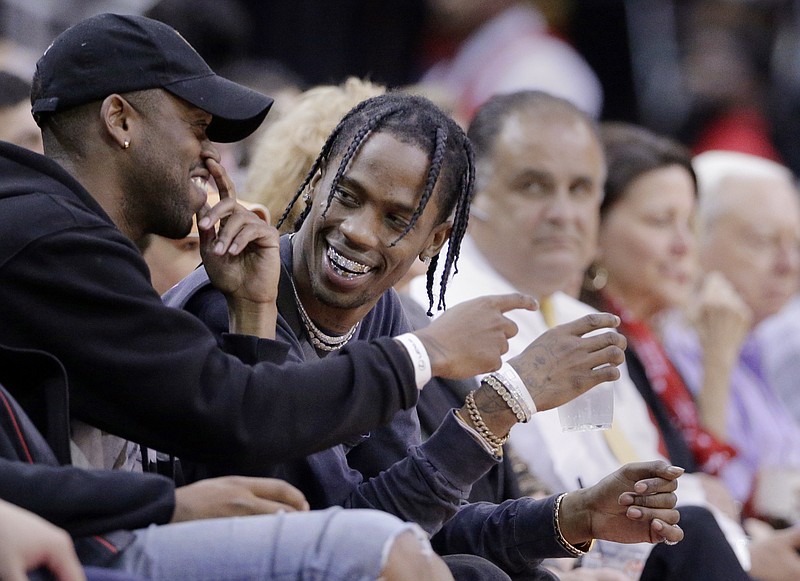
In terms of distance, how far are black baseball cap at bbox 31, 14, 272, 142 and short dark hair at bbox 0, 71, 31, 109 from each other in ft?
4.77

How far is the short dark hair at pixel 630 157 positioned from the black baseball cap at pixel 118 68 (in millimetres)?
2449

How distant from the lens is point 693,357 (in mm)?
5324

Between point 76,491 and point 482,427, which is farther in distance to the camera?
point 482,427

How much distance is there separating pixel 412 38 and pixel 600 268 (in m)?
3.21

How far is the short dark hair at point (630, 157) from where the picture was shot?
15.3 ft

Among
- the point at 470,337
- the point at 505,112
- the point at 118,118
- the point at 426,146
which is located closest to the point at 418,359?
the point at 470,337

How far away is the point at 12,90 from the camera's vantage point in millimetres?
3852

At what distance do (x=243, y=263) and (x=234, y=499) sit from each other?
60cm

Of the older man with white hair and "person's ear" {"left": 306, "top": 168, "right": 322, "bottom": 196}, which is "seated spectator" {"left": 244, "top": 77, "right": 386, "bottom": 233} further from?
the older man with white hair

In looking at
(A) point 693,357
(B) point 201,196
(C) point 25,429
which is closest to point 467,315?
(B) point 201,196

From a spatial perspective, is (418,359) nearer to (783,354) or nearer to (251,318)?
(251,318)

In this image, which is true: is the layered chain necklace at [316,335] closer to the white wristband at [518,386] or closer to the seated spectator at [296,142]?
the white wristband at [518,386]

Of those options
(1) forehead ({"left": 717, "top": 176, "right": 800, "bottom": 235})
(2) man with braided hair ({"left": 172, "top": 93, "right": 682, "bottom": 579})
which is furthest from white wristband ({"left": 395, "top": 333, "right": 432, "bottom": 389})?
(1) forehead ({"left": 717, "top": 176, "right": 800, "bottom": 235})

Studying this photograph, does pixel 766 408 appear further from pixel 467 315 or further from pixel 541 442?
pixel 467 315
